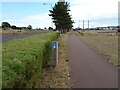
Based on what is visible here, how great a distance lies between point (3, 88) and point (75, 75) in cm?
476

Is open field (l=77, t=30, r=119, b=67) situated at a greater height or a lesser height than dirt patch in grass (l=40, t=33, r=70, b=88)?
greater

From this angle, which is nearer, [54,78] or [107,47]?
[54,78]

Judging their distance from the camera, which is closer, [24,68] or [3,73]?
[3,73]

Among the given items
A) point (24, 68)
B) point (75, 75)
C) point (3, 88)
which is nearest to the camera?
point (3, 88)

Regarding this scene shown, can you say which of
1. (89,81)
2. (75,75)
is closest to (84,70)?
(75,75)

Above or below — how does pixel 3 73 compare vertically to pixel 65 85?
above

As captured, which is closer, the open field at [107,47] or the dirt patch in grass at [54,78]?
the dirt patch in grass at [54,78]

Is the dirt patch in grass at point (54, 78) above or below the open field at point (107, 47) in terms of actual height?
below

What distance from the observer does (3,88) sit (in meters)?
2.41

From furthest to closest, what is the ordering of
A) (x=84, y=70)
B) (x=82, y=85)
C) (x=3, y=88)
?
(x=84, y=70) → (x=82, y=85) → (x=3, y=88)

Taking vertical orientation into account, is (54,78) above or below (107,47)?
below

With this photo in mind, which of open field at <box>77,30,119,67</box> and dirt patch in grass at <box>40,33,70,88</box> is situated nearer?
dirt patch in grass at <box>40,33,70,88</box>

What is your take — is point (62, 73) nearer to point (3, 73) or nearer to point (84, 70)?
point (84, 70)

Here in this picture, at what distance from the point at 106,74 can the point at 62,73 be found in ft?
5.56
